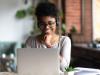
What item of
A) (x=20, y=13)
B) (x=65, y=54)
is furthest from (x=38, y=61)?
(x=20, y=13)

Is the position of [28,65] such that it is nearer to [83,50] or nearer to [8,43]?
[83,50]


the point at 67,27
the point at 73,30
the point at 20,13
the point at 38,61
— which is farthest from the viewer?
the point at 20,13

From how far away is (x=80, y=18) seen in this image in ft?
18.8

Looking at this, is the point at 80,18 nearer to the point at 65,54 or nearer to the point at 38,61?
the point at 65,54

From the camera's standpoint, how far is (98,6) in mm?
5414

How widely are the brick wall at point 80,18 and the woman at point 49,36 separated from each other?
123 inches

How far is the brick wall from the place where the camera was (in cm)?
555

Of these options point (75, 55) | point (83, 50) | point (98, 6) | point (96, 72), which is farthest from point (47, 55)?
point (98, 6)

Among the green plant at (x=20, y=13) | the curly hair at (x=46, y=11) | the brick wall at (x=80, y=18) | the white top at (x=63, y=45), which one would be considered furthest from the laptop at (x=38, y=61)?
the green plant at (x=20, y=13)

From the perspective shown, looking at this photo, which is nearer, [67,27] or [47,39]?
[47,39]

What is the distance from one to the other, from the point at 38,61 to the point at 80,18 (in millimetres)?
3898

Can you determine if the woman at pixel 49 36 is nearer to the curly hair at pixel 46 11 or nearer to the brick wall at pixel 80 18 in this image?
the curly hair at pixel 46 11

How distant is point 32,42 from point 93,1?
320 cm

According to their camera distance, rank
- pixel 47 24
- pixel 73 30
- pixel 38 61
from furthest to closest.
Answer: pixel 73 30 → pixel 47 24 → pixel 38 61
